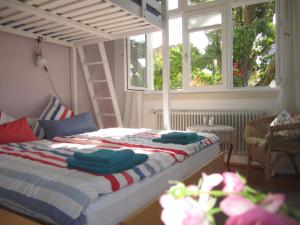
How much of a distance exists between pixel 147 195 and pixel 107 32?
2.38 meters

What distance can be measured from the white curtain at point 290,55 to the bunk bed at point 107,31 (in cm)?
126

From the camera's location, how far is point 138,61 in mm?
4387

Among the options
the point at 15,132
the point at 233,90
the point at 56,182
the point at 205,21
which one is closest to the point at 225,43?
the point at 205,21

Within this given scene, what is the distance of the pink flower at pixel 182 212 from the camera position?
39cm

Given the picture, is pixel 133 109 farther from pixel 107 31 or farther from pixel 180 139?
pixel 180 139

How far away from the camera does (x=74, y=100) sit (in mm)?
3674

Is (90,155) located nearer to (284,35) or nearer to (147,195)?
(147,195)

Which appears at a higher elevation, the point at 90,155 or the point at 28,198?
the point at 90,155

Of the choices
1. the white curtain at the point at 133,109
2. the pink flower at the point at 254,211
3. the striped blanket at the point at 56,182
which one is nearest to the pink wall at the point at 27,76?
the white curtain at the point at 133,109

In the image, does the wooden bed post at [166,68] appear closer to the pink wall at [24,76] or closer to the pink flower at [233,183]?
the pink wall at [24,76]

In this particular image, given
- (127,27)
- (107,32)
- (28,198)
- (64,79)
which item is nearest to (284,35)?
(127,27)

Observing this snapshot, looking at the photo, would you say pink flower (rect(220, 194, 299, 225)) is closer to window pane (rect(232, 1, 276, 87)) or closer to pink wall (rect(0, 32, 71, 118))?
pink wall (rect(0, 32, 71, 118))

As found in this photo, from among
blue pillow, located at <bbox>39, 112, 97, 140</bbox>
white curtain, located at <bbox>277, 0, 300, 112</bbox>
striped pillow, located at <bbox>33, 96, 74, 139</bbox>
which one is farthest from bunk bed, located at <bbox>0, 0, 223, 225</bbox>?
white curtain, located at <bbox>277, 0, 300, 112</bbox>

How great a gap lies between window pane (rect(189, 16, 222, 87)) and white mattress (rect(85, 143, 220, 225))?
7.39 feet
